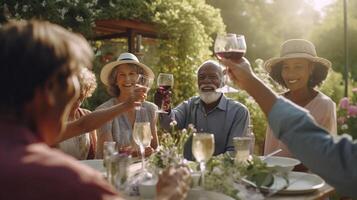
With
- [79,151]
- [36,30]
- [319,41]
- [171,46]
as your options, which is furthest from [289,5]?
[36,30]

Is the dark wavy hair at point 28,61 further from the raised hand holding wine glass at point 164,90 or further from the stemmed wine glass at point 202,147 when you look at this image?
the raised hand holding wine glass at point 164,90

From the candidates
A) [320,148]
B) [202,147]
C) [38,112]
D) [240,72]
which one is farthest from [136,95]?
[38,112]

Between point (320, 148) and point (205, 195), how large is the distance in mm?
732

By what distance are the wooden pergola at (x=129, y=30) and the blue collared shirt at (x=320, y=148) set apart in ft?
18.0

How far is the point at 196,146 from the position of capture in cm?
231

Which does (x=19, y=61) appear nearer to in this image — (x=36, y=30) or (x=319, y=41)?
(x=36, y=30)

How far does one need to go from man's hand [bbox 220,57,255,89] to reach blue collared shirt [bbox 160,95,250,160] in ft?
6.12

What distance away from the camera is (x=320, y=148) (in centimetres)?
158

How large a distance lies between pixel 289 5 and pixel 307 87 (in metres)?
27.7

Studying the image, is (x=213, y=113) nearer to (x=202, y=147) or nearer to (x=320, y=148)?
(x=202, y=147)

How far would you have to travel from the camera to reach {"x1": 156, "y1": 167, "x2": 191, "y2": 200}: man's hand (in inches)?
64.9

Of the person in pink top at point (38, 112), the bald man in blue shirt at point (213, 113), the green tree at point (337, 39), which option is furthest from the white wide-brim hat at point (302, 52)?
the green tree at point (337, 39)

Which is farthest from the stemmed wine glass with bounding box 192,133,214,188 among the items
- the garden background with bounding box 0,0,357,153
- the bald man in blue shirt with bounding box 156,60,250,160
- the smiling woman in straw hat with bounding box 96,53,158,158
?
the garden background with bounding box 0,0,357,153

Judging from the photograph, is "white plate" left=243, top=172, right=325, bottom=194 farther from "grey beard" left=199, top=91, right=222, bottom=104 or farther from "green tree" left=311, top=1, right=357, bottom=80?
"green tree" left=311, top=1, right=357, bottom=80
